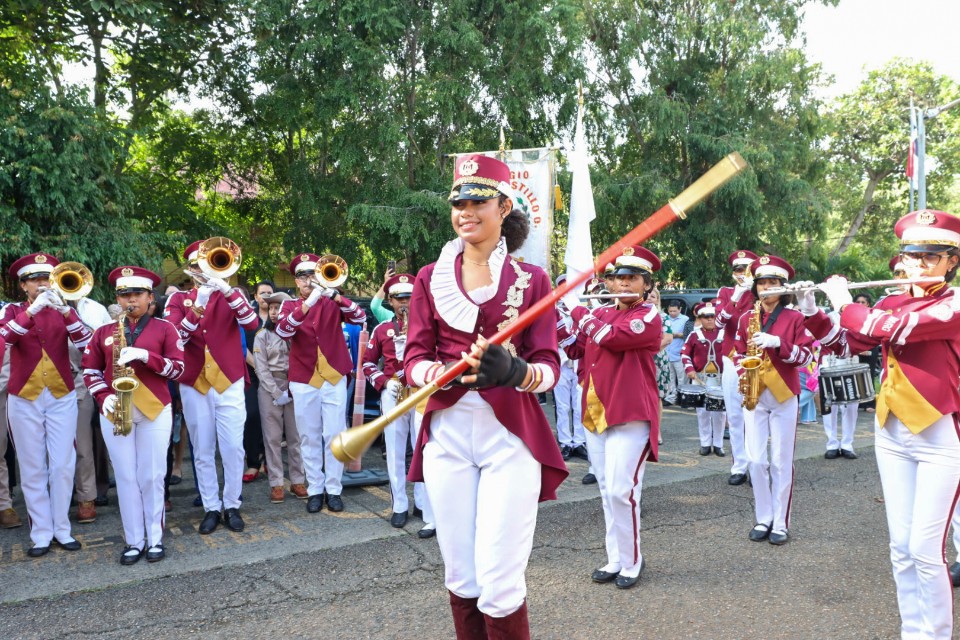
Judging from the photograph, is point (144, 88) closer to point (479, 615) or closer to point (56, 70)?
point (56, 70)

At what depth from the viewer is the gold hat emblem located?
10.5 feet

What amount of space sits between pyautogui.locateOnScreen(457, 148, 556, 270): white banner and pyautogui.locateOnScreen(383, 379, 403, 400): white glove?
5.07 m

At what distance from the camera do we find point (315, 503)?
7.18 m

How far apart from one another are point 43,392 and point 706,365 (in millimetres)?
7808

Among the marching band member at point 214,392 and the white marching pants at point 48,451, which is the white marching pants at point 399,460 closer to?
the marching band member at point 214,392

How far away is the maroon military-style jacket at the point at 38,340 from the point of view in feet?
20.7

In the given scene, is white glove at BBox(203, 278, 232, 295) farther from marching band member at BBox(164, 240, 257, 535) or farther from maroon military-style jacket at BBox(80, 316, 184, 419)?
maroon military-style jacket at BBox(80, 316, 184, 419)

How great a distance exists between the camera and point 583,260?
11.3 m

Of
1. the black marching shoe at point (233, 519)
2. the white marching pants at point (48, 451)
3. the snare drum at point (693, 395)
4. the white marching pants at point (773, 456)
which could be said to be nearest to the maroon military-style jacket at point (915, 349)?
the white marching pants at point (773, 456)

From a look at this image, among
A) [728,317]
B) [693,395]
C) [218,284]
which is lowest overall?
[693,395]

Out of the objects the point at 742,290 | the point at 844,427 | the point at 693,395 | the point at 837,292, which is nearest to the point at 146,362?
the point at 837,292

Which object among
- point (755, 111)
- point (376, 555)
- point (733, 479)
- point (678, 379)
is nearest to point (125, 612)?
point (376, 555)

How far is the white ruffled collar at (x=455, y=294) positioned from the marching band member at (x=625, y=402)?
2220 mm

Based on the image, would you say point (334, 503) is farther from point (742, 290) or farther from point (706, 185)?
point (706, 185)
